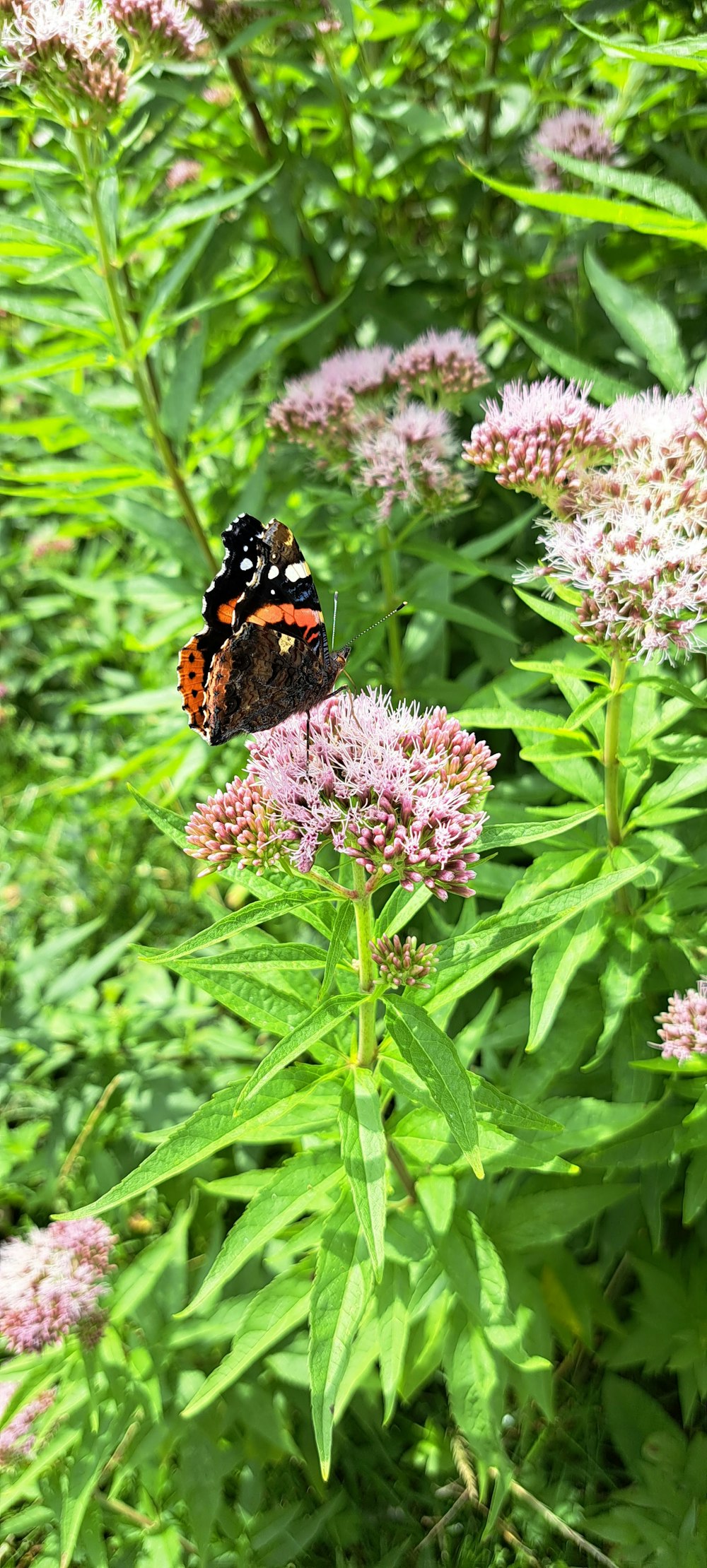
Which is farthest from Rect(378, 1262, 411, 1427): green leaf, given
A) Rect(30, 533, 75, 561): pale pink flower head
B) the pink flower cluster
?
Rect(30, 533, 75, 561): pale pink flower head

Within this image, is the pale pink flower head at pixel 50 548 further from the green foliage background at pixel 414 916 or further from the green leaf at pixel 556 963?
the green leaf at pixel 556 963

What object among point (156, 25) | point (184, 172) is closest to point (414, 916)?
point (156, 25)

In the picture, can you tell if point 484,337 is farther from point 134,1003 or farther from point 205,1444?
point 205,1444

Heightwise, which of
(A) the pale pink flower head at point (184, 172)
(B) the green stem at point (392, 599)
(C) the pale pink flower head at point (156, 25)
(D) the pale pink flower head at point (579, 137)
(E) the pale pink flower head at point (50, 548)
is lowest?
(B) the green stem at point (392, 599)

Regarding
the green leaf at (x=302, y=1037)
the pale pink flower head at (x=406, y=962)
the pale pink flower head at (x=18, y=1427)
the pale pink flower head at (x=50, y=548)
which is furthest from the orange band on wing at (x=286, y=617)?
the pale pink flower head at (x=50, y=548)

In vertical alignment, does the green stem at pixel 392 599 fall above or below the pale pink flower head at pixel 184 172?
below

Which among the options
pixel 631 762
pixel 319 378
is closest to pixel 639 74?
pixel 319 378
